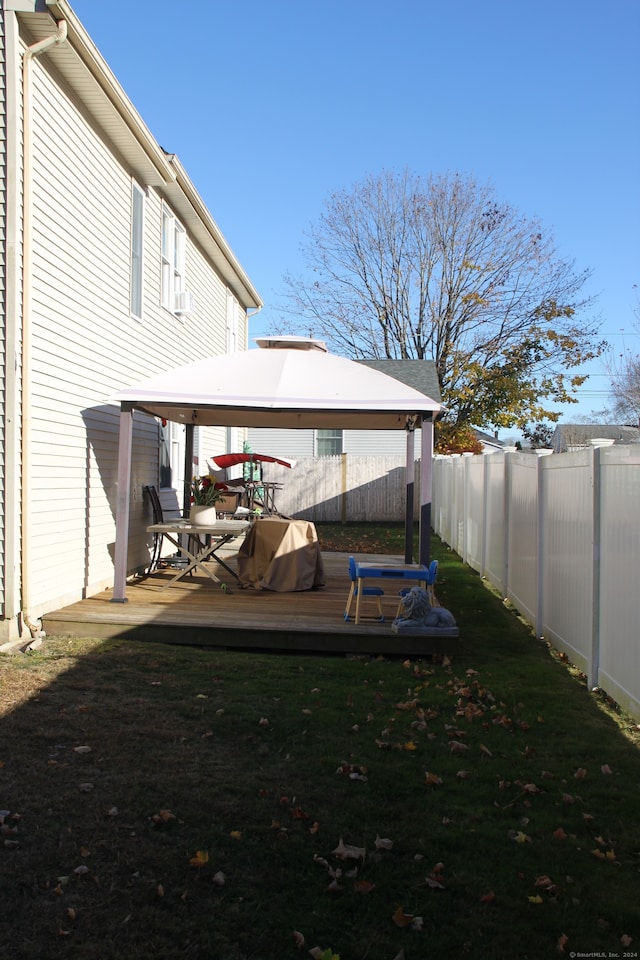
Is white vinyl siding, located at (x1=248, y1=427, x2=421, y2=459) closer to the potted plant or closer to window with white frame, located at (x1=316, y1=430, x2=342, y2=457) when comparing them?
window with white frame, located at (x1=316, y1=430, x2=342, y2=457)

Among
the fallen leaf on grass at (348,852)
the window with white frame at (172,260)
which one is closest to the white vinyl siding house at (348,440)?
the window with white frame at (172,260)

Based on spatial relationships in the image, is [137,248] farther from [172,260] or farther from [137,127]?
[137,127]

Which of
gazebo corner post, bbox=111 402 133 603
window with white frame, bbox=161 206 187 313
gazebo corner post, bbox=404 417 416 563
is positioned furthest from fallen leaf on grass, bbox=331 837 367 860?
window with white frame, bbox=161 206 187 313

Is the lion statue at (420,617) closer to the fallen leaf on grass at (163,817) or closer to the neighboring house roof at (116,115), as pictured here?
the fallen leaf on grass at (163,817)

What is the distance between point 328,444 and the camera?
27844 mm

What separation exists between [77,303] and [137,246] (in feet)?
9.16

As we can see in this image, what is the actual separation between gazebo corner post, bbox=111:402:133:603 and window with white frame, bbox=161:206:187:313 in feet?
13.8

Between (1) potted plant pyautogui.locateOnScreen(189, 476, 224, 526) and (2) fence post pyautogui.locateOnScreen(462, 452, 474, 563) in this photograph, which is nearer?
(1) potted plant pyautogui.locateOnScreen(189, 476, 224, 526)

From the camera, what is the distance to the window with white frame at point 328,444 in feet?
91.1

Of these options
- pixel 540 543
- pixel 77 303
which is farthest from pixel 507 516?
pixel 77 303

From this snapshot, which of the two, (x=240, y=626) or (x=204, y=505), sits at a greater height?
(x=204, y=505)

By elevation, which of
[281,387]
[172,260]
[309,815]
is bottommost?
[309,815]

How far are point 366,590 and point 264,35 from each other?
11904 mm

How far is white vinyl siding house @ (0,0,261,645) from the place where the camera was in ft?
24.0
